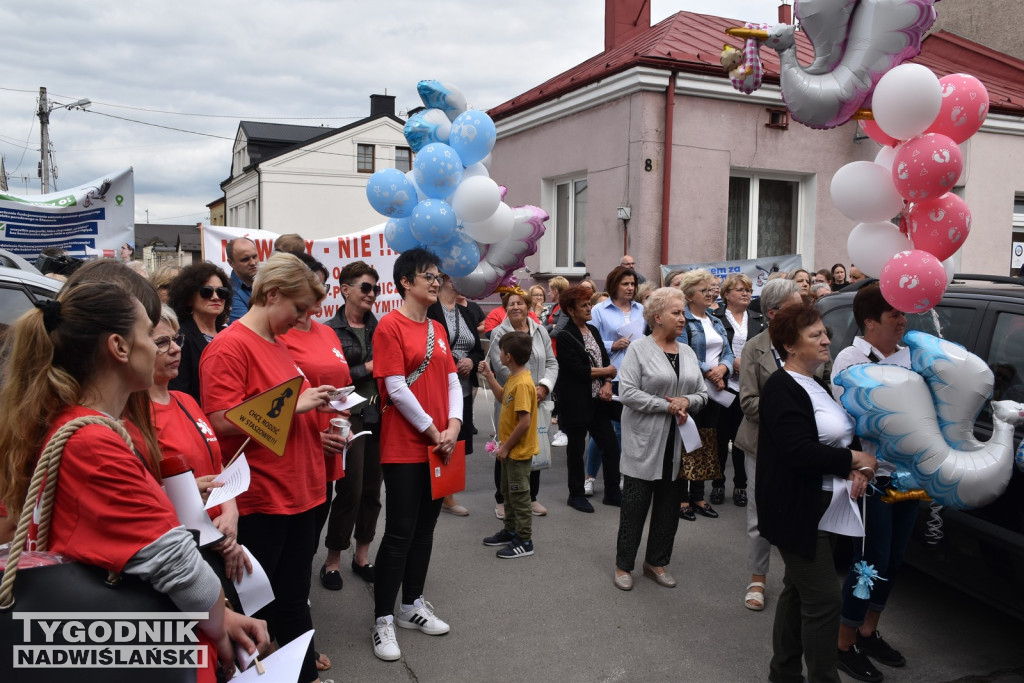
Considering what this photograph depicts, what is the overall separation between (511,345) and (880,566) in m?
2.55

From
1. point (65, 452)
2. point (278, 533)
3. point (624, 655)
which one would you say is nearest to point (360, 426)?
point (278, 533)

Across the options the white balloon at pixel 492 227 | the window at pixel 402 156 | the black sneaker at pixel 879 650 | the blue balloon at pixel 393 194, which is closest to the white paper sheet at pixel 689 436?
the black sneaker at pixel 879 650

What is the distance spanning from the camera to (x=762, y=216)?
489 inches

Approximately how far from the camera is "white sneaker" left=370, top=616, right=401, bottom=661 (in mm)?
3711

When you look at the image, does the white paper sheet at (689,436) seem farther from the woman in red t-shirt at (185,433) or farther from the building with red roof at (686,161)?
the building with red roof at (686,161)

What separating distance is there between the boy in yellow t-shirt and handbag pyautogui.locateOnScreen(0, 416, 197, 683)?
3.47 meters

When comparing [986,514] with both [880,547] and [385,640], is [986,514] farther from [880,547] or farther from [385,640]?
[385,640]

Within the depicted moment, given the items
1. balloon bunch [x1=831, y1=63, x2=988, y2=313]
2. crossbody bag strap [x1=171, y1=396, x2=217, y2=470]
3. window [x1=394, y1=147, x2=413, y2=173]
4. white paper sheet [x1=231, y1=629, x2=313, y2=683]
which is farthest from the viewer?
window [x1=394, y1=147, x2=413, y2=173]

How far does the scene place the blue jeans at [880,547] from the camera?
3529 mm

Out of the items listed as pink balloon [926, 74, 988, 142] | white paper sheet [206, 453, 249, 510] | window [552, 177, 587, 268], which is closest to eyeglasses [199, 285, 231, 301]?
white paper sheet [206, 453, 249, 510]

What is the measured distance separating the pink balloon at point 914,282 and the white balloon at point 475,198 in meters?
2.98

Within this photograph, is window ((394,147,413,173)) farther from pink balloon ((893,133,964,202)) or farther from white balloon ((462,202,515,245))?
pink balloon ((893,133,964,202))

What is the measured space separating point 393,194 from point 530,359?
5.46ft

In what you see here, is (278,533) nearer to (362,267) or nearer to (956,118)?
(362,267)
